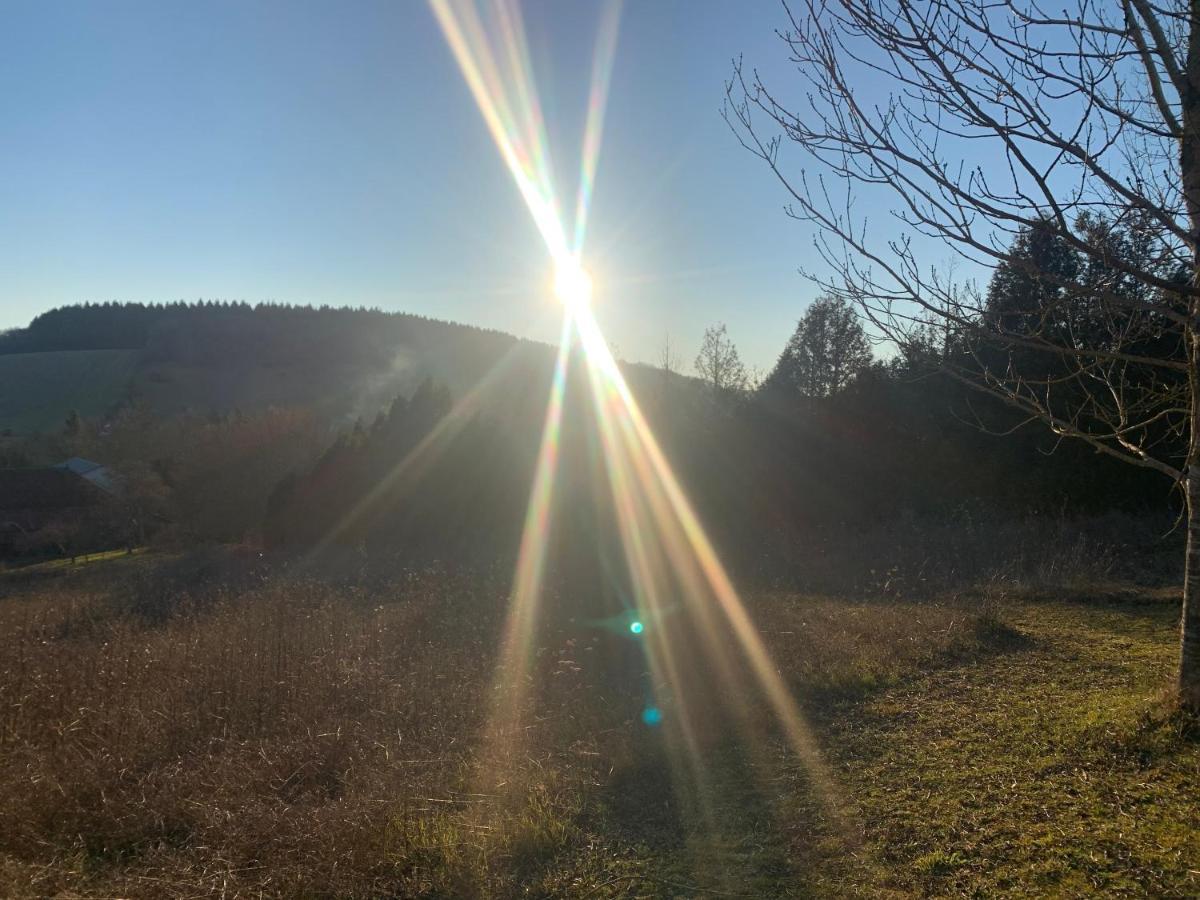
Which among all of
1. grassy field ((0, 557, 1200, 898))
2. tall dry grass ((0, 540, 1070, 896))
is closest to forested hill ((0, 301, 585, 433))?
tall dry grass ((0, 540, 1070, 896))

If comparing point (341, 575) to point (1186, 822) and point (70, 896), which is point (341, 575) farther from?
point (1186, 822)

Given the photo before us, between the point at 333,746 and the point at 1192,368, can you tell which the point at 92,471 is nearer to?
the point at 333,746

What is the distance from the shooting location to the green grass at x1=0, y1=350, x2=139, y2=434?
6850cm

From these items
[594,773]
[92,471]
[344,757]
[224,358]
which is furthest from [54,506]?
[594,773]

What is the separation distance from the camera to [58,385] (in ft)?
248

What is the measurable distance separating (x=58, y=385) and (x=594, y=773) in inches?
3705

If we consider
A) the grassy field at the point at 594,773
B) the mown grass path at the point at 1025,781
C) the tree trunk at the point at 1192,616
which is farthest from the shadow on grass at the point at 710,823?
the tree trunk at the point at 1192,616

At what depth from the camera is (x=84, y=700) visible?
547 cm

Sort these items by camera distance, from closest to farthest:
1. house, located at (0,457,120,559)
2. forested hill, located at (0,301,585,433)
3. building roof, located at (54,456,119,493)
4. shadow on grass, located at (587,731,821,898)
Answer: shadow on grass, located at (587,731,821,898), house, located at (0,457,120,559), building roof, located at (54,456,119,493), forested hill, located at (0,301,585,433)

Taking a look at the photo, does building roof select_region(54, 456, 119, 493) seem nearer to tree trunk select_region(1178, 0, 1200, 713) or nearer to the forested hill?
the forested hill

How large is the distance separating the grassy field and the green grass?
74527 mm

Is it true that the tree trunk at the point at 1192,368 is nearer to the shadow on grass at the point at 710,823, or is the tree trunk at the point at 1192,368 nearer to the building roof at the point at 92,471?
the shadow on grass at the point at 710,823

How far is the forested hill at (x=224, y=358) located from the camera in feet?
225

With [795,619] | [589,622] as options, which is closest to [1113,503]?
[795,619]
